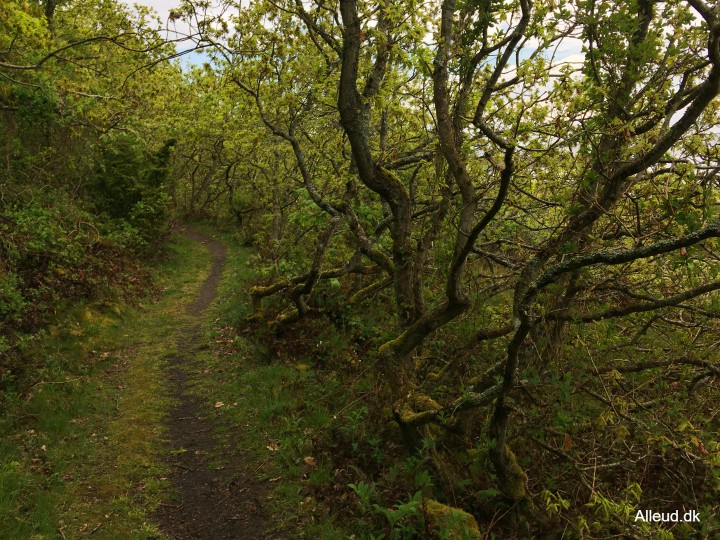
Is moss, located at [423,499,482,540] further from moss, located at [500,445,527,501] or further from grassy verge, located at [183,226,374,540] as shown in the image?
grassy verge, located at [183,226,374,540]

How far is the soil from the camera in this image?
6090 mm

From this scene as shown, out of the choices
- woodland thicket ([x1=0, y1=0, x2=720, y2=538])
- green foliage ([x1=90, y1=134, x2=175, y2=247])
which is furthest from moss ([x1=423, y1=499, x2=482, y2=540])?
green foliage ([x1=90, y1=134, x2=175, y2=247])

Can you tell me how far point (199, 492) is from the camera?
6.84 metres

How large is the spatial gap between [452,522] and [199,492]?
3990mm

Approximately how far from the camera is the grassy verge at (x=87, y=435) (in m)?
6.02

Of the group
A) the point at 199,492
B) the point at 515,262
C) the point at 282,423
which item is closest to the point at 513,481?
the point at 515,262

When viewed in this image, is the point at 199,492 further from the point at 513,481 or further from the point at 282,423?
the point at 513,481

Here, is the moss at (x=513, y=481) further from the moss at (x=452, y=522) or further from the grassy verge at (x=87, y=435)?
the grassy verge at (x=87, y=435)

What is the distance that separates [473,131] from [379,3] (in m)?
2.52

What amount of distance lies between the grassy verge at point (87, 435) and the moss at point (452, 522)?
367 centimetres

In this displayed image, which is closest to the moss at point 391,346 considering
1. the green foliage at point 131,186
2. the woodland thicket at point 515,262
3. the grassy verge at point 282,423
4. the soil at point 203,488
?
the woodland thicket at point 515,262

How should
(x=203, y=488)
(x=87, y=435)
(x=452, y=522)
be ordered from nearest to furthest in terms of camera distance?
(x=452, y=522) < (x=203, y=488) < (x=87, y=435)

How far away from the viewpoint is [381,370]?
764cm

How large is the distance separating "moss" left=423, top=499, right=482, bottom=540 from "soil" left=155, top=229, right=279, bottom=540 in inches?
87.5
